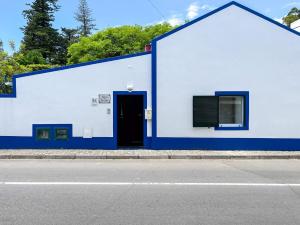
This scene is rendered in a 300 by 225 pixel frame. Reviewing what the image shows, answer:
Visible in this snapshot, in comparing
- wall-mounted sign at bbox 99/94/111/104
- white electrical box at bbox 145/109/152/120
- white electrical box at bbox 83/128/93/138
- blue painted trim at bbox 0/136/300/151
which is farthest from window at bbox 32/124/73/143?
white electrical box at bbox 145/109/152/120

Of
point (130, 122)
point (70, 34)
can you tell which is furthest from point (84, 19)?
point (130, 122)

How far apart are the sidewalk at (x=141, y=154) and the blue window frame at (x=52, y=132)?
818 mm

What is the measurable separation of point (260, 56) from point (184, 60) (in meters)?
2.86

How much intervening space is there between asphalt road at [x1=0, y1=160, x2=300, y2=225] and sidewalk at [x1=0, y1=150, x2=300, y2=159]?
1.19 m

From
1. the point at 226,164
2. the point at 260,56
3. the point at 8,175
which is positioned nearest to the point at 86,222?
the point at 8,175

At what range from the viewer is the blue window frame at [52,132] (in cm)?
1361

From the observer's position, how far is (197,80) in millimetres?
13516

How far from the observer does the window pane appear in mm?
13812

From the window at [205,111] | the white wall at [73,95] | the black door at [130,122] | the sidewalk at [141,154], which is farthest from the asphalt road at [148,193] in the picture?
the black door at [130,122]

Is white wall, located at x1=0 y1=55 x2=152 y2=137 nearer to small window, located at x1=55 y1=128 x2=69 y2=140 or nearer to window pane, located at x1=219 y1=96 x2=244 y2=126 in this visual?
small window, located at x1=55 y1=128 x2=69 y2=140

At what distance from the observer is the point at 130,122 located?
14695 millimetres

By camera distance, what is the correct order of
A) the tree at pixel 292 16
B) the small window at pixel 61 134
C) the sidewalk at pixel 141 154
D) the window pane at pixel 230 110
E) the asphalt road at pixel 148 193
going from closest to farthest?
1. the asphalt road at pixel 148 193
2. the sidewalk at pixel 141 154
3. the small window at pixel 61 134
4. the window pane at pixel 230 110
5. the tree at pixel 292 16

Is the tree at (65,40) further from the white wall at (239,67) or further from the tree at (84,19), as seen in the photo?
the white wall at (239,67)

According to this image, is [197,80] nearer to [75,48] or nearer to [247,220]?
[247,220]
